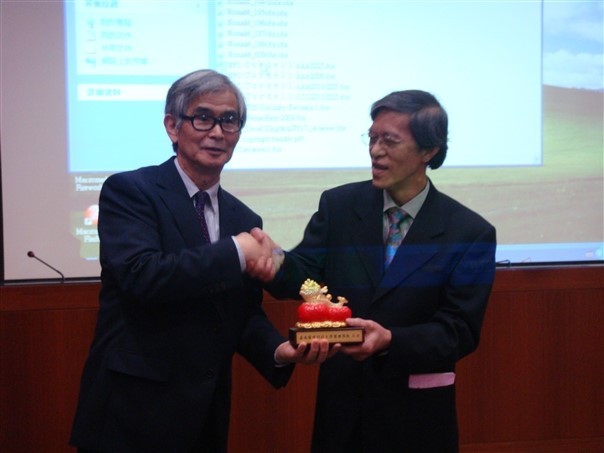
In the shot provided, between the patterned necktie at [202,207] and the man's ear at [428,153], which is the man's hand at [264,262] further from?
the man's ear at [428,153]

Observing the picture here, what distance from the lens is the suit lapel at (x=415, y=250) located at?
2.05 m

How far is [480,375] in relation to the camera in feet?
12.8

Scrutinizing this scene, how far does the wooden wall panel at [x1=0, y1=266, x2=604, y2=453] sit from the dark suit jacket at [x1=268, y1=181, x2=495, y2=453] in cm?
166

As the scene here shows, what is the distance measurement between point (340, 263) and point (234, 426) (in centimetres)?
187

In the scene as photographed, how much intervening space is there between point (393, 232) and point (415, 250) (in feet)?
Result: 0.33

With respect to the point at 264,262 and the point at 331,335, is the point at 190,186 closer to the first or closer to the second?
the point at 264,262

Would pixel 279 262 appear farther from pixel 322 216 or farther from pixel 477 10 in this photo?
pixel 477 10

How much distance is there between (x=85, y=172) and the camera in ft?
11.7

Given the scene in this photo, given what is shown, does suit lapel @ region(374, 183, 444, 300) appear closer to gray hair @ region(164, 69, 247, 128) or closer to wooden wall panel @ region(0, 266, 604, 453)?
gray hair @ region(164, 69, 247, 128)

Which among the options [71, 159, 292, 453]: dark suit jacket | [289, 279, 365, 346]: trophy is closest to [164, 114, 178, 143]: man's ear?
[71, 159, 292, 453]: dark suit jacket

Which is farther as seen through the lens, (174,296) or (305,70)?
(305,70)

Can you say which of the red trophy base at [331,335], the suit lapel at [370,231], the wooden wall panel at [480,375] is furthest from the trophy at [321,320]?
the wooden wall panel at [480,375]

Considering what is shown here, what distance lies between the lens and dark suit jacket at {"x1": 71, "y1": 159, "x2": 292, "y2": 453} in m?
1.82

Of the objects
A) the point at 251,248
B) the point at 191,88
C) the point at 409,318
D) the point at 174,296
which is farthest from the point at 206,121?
the point at 409,318
